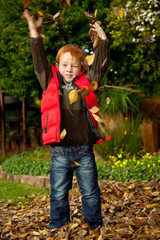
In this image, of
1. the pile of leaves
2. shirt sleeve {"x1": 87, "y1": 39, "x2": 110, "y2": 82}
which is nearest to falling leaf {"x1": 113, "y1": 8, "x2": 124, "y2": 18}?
shirt sleeve {"x1": 87, "y1": 39, "x2": 110, "y2": 82}

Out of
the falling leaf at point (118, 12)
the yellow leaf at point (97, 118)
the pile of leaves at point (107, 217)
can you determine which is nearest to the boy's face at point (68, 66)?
the yellow leaf at point (97, 118)

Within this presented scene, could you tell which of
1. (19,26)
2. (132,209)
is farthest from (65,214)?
(19,26)

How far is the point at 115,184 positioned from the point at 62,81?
1936 mm

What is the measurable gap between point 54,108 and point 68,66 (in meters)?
0.36

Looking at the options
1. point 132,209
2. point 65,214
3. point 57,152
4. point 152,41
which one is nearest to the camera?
point 57,152

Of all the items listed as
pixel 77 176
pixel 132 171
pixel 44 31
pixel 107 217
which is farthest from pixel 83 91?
pixel 44 31

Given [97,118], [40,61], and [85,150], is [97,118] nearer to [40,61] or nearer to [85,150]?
[85,150]

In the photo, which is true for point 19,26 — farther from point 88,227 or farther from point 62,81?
point 88,227

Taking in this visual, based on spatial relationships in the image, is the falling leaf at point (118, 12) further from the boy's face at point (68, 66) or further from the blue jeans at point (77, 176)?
the blue jeans at point (77, 176)

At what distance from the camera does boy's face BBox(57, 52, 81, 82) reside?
2371 mm

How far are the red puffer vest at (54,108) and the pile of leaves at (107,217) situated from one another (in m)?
0.83

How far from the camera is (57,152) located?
2.42m

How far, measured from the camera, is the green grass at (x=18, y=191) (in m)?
4.18

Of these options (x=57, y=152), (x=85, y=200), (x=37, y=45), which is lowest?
Result: (x=85, y=200)
